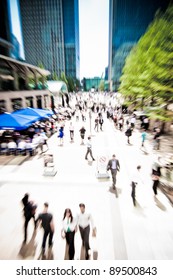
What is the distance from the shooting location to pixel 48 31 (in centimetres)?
13212

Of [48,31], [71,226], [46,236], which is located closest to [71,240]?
[71,226]

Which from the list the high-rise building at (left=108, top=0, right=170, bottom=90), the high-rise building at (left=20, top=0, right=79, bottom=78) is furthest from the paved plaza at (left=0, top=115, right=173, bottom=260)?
the high-rise building at (left=20, top=0, right=79, bottom=78)

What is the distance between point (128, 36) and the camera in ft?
402

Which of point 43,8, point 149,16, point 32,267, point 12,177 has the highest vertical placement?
point 43,8

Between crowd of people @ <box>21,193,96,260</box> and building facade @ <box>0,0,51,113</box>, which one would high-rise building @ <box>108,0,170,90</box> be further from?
crowd of people @ <box>21,193,96,260</box>

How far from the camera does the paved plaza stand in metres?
5.16

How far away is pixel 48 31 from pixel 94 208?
153064 mm

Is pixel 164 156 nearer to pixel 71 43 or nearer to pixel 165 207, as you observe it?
pixel 165 207

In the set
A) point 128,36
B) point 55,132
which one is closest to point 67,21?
point 128,36

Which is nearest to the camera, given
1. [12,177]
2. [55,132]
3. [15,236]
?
[15,236]

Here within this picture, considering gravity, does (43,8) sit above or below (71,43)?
above

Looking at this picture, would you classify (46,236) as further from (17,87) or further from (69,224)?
(17,87)

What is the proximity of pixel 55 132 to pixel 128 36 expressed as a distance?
5053 inches

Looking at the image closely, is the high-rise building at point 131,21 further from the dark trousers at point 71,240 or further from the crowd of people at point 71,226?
the dark trousers at point 71,240
